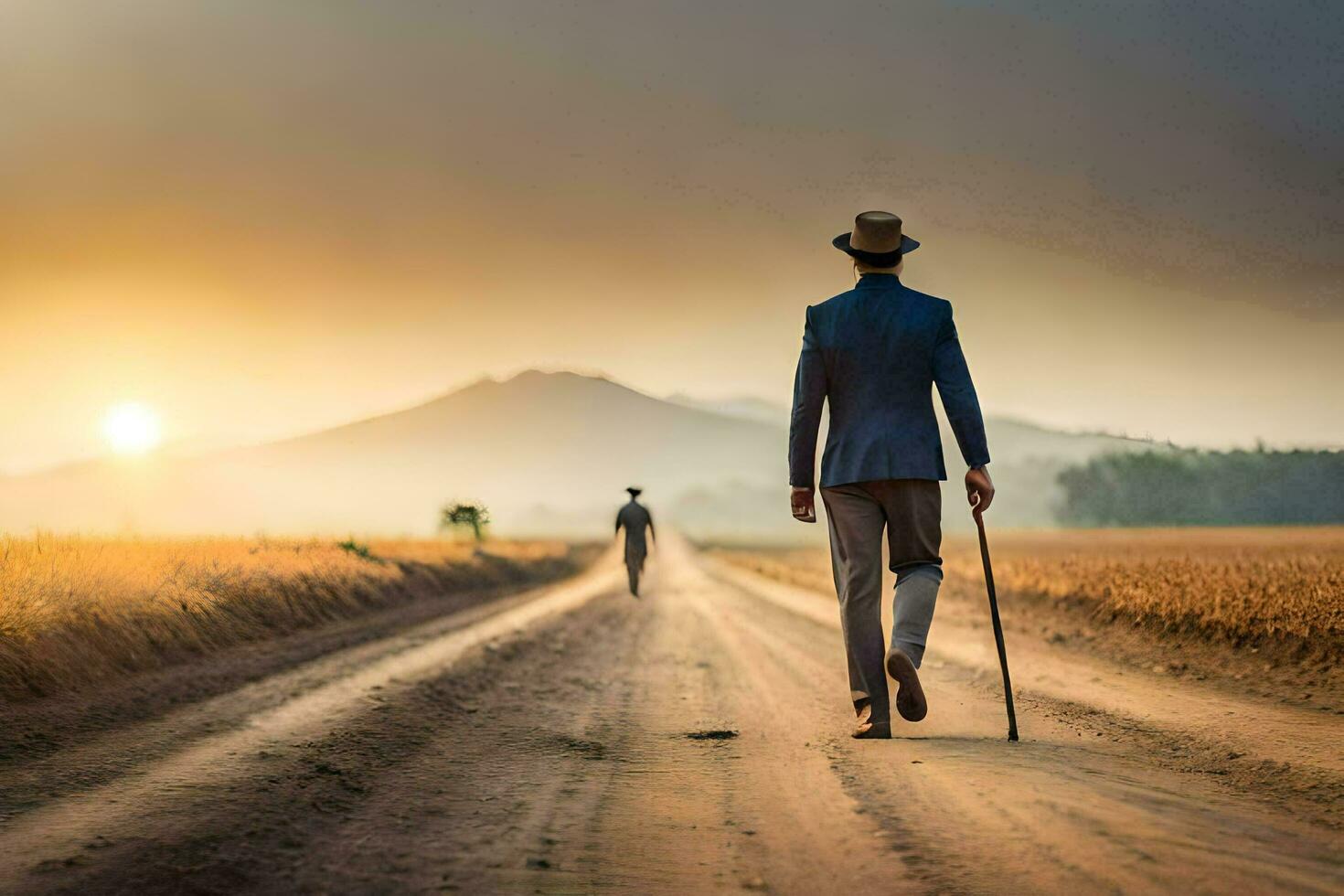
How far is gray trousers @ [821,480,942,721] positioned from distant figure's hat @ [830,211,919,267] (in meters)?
1.32

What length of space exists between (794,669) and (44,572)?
342 inches

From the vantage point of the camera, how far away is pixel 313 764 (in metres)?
5.48

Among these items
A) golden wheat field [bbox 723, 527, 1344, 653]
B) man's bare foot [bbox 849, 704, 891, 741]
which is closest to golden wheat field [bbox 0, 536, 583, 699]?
man's bare foot [bbox 849, 704, 891, 741]

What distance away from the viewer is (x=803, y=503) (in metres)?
5.87

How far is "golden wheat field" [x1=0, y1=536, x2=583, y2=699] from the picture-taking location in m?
9.76

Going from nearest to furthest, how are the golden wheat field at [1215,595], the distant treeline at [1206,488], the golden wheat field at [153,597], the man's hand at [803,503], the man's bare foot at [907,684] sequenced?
1. the man's bare foot at [907,684]
2. the man's hand at [803,503]
3. the golden wheat field at [153,597]
4. the golden wheat field at [1215,595]
5. the distant treeline at [1206,488]

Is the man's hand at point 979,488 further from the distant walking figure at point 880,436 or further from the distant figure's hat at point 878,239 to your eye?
the distant figure's hat at point 878,239

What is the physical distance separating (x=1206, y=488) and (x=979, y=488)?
314ft

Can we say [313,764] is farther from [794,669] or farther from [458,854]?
[794,669]

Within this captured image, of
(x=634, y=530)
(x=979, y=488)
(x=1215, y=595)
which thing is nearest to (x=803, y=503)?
(x=979, y=488)

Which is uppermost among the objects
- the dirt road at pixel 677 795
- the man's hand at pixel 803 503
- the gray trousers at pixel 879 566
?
the man's hand at pixel 803 503

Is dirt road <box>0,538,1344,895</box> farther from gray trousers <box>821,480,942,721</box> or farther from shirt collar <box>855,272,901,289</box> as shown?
shirt collar <box>855,272,901,289</box>

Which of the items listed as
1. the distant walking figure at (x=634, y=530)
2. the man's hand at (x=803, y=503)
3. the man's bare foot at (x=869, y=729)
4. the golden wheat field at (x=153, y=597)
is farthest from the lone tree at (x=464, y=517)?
the man's bare foot at (x=869, y=729)

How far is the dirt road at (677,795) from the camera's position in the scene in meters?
3.40
